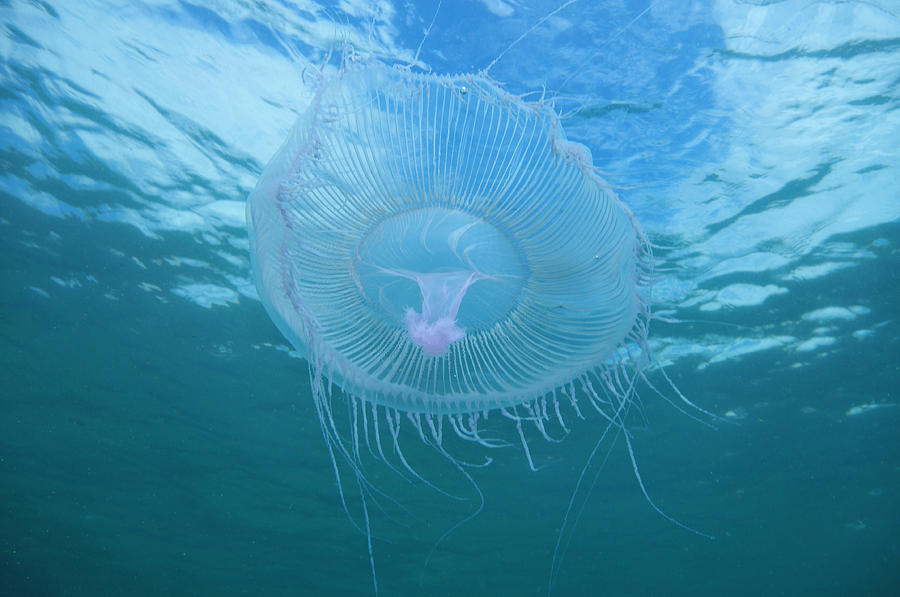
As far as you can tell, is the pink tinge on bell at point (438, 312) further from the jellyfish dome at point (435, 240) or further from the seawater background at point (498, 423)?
the seawater background at point (498, 423)

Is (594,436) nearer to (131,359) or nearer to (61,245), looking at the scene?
(131,359)

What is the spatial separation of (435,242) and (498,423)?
8366mm

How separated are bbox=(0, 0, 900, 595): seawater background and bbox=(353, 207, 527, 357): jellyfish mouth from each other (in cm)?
207

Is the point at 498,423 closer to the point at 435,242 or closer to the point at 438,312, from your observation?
the point at 438,312

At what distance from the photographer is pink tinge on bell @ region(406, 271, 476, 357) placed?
350 cm

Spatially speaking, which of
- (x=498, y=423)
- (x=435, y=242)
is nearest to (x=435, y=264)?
(x=435, y=242)

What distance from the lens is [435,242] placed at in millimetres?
3598

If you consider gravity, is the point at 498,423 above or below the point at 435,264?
above

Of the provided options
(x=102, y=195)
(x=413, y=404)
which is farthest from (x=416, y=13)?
(x=102, y=195)

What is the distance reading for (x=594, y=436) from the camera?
12.8 meters

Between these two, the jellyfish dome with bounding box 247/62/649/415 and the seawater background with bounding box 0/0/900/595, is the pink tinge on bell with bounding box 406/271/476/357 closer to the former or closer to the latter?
the jellyfish dome with bounding box 247/62/649/415

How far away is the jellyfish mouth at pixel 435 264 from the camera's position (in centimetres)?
357

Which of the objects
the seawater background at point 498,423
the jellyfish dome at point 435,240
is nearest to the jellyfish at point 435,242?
the jellyfish dome at point 435,240

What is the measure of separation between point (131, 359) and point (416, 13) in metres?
10.3
